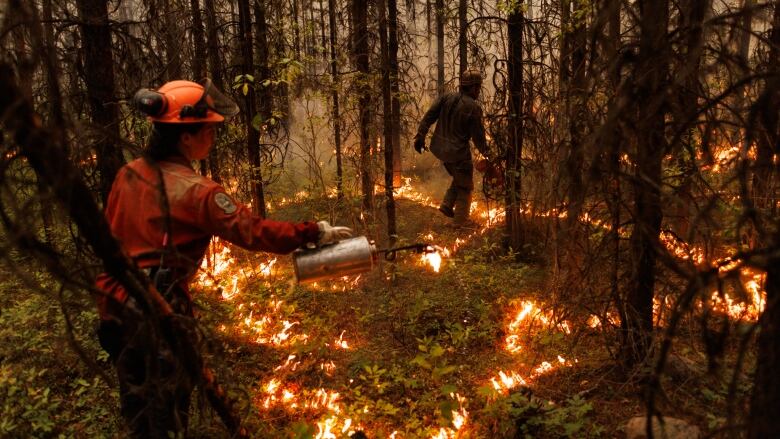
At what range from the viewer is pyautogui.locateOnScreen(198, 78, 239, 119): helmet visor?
324 centimetres

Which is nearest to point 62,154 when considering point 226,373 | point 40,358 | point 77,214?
point 77,214

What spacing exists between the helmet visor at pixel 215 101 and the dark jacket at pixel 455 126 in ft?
16.6

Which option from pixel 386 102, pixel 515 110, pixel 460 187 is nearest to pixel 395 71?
pixel 460 187

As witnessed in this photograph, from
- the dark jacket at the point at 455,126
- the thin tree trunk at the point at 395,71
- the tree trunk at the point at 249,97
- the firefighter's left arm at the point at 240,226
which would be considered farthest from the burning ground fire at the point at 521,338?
the tree trunk at the point at 249,97

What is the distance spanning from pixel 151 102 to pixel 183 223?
74 cm

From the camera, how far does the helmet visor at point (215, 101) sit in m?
3.24

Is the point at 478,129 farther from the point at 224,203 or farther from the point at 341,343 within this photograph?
the point at 224,203

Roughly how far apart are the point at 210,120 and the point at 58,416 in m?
2.62

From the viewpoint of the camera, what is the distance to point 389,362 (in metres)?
4.90

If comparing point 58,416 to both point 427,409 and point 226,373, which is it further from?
point 427,409

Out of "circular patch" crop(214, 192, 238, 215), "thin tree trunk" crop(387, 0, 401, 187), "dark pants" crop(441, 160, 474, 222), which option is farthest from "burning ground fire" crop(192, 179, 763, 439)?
"thin tree trunk" crop(387, 0, 401, 187)

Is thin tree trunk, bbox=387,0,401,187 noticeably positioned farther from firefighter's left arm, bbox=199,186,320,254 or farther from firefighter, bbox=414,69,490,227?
firefighter's left arm, bbox=199,186,320,254

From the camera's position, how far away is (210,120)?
3.23 m

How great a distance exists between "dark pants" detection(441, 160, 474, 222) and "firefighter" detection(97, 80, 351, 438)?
18.3 ft
